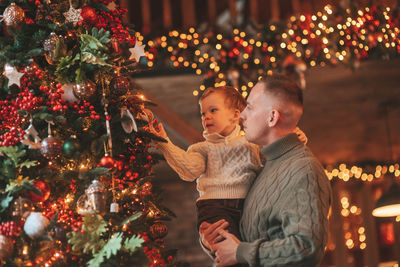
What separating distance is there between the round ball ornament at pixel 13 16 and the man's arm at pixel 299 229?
4.19 ft

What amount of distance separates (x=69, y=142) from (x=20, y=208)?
0.30 meters

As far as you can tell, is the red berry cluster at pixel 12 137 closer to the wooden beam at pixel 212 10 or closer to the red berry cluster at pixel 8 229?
the red berry cluster at pixel 8 229

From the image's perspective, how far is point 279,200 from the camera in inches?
83.3

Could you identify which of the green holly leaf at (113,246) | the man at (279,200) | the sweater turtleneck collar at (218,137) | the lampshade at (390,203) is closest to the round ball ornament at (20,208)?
the green holly leaf at (113,246)

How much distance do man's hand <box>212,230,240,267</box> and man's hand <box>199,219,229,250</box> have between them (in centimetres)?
3

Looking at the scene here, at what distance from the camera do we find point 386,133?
7.48m

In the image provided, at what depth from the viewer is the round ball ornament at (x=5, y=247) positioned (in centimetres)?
193

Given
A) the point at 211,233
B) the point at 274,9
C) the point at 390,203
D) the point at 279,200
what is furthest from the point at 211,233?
the point at 274,9

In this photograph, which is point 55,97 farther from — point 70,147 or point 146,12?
point 146,12

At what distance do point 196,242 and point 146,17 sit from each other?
11.1ft

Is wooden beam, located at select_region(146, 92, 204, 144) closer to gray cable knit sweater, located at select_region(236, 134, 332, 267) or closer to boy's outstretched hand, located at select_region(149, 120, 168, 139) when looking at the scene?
boy's outstretched hand, located at select_region(149, 120, 168, 139)

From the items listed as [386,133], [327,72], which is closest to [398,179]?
[386,133]

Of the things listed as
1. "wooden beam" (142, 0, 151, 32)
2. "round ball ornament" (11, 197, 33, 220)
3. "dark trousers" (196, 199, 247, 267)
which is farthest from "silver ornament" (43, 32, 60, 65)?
"wooden beam" (142, 0, 151, 32)

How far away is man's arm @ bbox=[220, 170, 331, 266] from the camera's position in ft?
6.45
